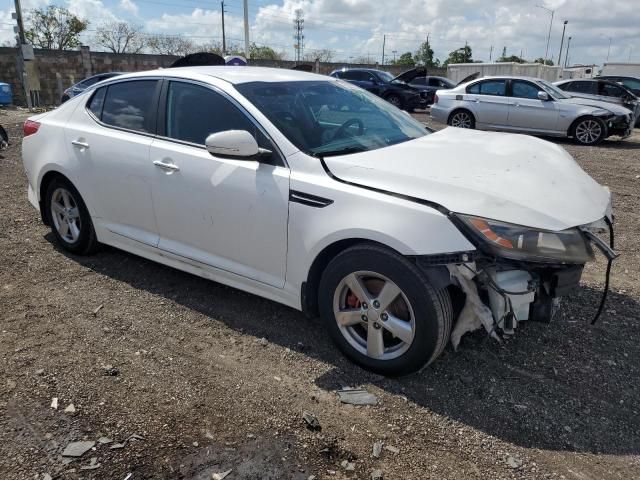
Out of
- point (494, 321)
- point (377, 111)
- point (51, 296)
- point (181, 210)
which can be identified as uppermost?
point (377, 111)

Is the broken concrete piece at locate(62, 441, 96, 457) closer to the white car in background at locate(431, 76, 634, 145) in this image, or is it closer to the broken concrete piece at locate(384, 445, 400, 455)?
the broken concrete piece at locate(384, 445, 400, 455)

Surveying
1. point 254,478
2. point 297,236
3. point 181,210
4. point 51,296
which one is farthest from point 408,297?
point 51,296

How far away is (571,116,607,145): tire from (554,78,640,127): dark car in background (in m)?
2.19

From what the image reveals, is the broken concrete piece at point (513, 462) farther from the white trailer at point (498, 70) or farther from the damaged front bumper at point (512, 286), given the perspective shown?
the white trailer at point (498, 70)

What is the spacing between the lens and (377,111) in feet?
13.4

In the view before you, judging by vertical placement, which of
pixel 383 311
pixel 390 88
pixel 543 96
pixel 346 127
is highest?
pixel 346 127

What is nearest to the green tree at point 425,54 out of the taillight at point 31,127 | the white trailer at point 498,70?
the white trailer at point 498,70

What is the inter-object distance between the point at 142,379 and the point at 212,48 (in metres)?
60.4

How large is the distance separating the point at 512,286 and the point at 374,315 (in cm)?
75

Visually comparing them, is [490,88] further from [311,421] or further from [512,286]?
[311,421]

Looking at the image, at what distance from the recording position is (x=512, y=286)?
2777mm

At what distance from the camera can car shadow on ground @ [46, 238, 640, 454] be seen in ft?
8.87

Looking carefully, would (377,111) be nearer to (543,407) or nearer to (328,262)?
(328,262)

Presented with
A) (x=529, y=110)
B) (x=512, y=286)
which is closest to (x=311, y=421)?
(x=512, y=286)
